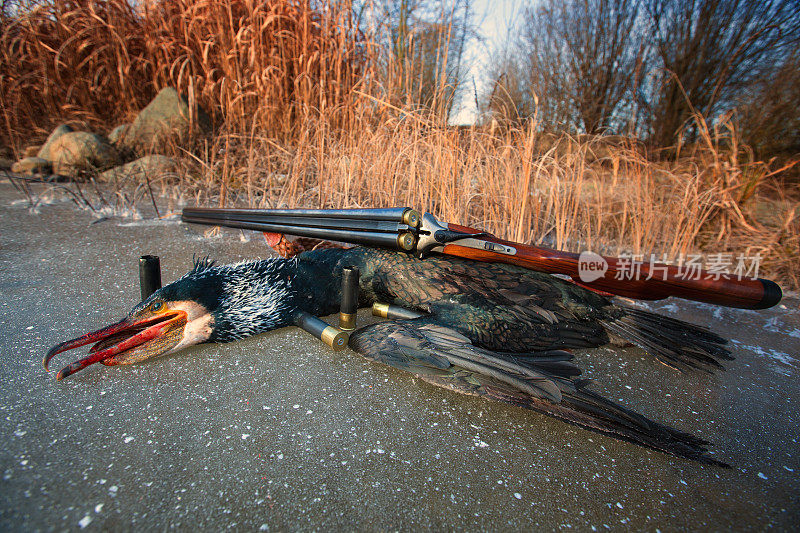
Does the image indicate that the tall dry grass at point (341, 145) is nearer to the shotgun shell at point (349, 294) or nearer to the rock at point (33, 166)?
the rock at point (33, 166)

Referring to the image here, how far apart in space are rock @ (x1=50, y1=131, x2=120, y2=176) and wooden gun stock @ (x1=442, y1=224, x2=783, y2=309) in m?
4.97

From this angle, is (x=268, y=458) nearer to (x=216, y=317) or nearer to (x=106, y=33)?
(x=216, y=317)

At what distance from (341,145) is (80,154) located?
3422 mm

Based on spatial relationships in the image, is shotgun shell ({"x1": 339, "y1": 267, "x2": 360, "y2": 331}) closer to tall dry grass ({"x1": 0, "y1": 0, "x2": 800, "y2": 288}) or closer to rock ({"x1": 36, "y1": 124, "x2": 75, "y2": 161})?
tall dry grass ({"x1": 0, "y1": 0, "x2": 800, "y2": 288})

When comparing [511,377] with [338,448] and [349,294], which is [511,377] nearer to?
[338,448]

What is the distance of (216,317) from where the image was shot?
5.34 ft

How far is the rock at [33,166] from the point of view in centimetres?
458

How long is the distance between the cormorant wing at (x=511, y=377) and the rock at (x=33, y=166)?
530cm

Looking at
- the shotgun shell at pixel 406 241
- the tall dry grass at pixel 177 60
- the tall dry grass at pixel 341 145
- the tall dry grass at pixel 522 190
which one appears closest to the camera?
the shotgun shell at pixel 406 241

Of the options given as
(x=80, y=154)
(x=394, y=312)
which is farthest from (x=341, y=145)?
(x=80, y=154)

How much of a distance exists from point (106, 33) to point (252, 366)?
640 centimetres

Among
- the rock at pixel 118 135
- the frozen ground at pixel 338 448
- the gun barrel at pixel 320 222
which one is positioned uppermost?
the rock at pixel 118 135

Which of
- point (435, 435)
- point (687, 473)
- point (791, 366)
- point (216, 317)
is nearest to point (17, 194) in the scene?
point (216, 317)

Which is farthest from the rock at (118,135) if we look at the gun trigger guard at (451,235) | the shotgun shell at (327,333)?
the gun trigger guard at (451,235)
